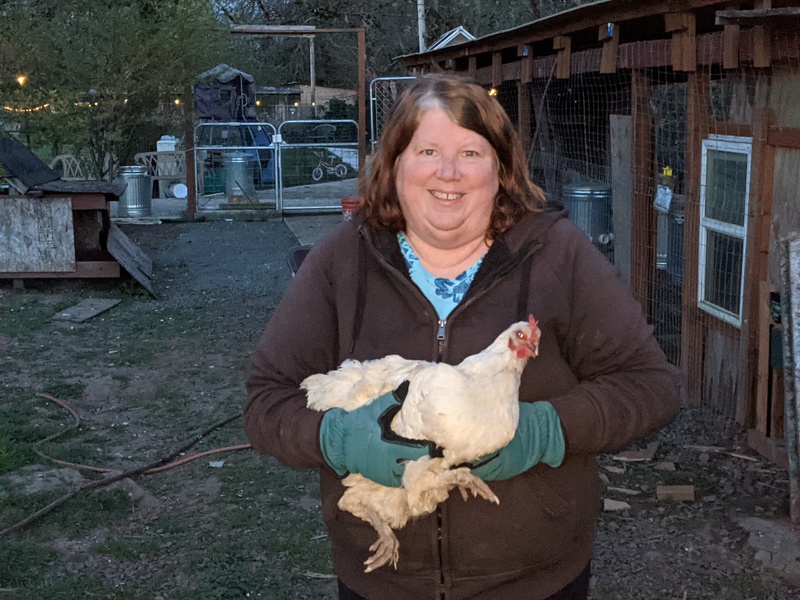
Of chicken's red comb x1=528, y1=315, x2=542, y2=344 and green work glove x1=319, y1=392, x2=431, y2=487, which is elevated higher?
chicken's red comb x1=528, y1=315, x2=542, y2=344

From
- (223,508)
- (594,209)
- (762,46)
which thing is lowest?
(223,508)

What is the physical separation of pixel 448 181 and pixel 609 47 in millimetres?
4927

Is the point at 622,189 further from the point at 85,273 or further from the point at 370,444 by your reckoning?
the point at 85,273

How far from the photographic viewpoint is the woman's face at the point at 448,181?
7.30 ft

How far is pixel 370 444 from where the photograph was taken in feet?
6.66

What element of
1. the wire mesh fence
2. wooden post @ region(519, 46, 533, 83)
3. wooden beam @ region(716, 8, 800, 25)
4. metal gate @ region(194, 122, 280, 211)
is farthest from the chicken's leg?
metal gate @ region(194, 122, 280, 211)

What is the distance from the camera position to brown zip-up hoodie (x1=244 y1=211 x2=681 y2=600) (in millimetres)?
2123

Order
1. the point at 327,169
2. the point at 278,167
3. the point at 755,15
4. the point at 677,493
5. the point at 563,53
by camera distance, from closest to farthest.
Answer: the point at 755,15, the point at 677,493, the point at 563,53, the point at 278,167, the point at 327,169

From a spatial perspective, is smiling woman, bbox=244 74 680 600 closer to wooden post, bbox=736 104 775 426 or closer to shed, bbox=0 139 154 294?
wooden post, bbox=736 104 775 426

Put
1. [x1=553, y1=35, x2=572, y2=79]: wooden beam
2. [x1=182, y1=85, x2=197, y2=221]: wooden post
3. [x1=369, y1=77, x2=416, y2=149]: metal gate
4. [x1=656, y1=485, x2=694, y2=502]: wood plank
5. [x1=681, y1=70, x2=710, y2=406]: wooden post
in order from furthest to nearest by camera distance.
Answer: [x1=369, y1=77, x2=416, y2=149]: metal gate, [x1=182, y1=85, x2=197, y2=221]: wooden post, [x1=553, y1=35, x2=572, y2=79]: wooden beam, [x1=681, y1=70, x2=710, y2=406]: wooden post, [x1=656, y1=485, x2=694, y2=502]: wood plank

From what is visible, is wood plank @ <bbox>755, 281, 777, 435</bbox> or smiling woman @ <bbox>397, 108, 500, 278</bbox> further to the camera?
wood plank @ <bbox>755, 281, 777, 435</bbox>

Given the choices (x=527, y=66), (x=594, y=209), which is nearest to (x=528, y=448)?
(x=594, y=209)

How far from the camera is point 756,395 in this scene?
5602mm

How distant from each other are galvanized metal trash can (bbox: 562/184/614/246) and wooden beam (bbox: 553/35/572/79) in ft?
3.51
